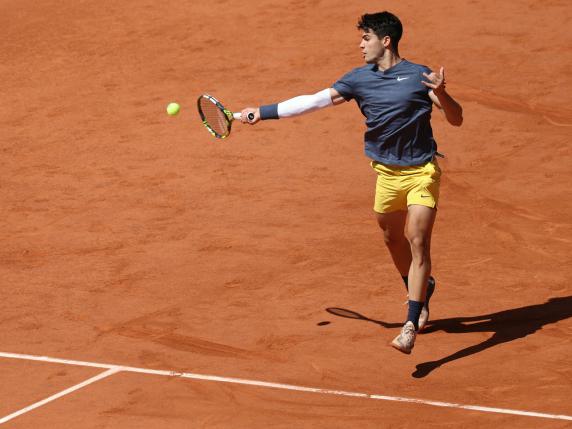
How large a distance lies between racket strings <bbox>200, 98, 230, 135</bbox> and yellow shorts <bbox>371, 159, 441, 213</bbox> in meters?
1.47

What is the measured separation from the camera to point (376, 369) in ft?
30.9

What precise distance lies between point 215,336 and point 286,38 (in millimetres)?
8807

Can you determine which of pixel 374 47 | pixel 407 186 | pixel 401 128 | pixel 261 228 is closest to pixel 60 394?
pixel 407 186

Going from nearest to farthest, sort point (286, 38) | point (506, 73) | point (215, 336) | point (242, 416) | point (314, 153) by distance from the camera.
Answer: point (242, 416), point (215, 336), point (314, 153), point (506, 73), point (286, 38)

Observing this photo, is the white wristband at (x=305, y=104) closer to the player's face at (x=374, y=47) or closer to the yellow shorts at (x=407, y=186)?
the player's face at (x=374, y=47)

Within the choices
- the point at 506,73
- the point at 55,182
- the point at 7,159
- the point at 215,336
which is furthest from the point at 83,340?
the point at 506,73

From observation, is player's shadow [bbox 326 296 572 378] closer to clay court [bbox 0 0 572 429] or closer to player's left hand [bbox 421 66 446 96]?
clay court [bbox 0 0 572 429]

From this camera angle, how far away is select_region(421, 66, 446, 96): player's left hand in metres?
8.91

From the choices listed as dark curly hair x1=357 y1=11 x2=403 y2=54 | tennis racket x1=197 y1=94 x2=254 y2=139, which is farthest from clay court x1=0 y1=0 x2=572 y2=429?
dark curly hair x1=357 y1=11 x2=403 y2=54

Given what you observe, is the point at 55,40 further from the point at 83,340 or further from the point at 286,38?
the point at 83,340

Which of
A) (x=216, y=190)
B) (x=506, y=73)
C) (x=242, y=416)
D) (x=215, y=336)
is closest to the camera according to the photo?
(x=242, y=416)

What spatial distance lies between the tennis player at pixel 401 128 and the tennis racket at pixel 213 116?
0.92 metres

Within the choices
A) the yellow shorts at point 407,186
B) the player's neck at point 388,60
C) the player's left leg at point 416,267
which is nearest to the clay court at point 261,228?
the player's left leg at point 416,267

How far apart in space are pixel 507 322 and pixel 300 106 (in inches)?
96.6
